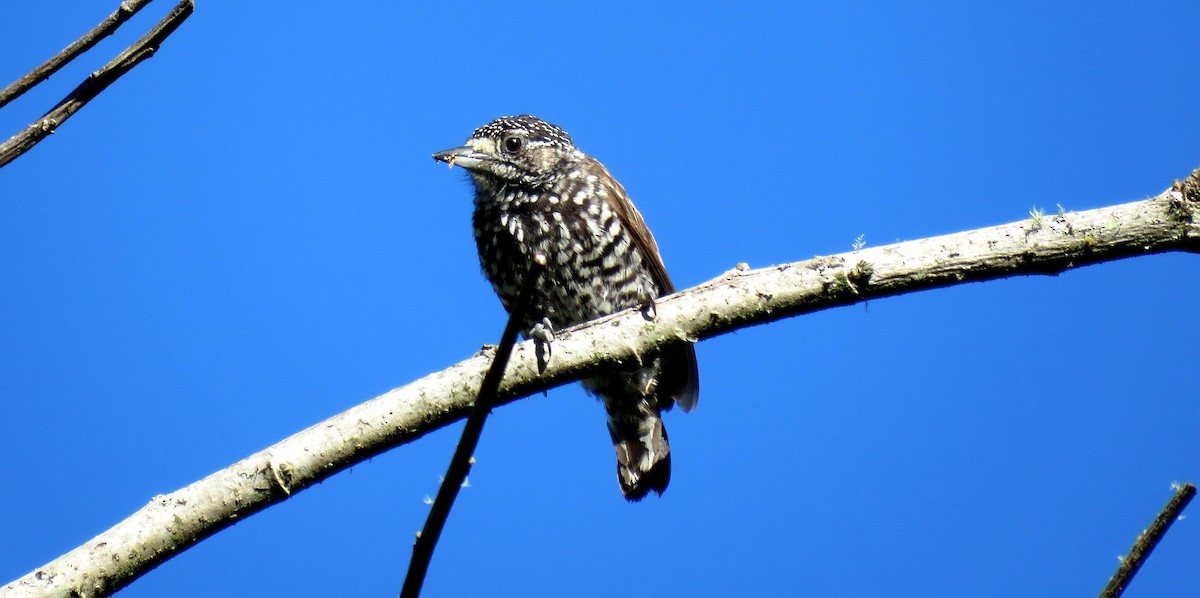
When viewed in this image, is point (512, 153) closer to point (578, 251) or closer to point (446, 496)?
point (578, 251)

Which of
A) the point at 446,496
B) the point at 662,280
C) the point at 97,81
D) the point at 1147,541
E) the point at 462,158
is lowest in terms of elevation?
the point at 1147,541

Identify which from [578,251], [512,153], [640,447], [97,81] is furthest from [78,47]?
[640,447]

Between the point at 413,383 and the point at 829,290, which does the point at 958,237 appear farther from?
the point at 413,383

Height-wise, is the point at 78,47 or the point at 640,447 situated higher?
the point at 640,447

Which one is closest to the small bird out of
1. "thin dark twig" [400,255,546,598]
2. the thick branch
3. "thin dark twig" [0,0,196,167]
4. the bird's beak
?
the bird's beak

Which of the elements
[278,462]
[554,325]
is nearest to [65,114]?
[278,462]

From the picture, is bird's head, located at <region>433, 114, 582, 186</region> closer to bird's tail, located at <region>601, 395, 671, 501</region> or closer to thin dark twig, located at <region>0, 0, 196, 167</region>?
bird's tail, located at <region>601, 395, 671, 501</region>

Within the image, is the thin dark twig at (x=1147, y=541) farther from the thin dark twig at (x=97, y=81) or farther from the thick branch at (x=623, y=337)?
the thin dark twig at (x=97, y=81)

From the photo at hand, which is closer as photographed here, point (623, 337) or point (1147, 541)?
point (1147, 541)
